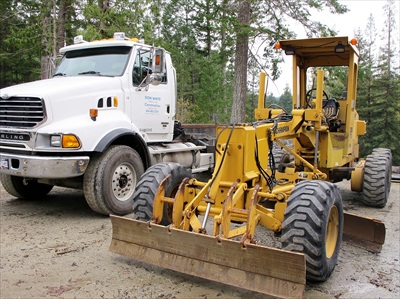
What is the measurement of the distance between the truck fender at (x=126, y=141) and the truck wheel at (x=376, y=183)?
13.1 ft

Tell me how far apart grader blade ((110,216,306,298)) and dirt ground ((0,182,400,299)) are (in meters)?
0.25

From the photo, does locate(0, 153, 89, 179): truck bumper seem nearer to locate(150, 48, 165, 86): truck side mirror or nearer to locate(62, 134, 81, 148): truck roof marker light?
locate(62, 134, 81, 148): truck roof marker light

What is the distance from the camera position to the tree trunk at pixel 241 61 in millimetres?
12832

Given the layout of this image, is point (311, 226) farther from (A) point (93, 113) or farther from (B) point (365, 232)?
(A) point (93, 113)

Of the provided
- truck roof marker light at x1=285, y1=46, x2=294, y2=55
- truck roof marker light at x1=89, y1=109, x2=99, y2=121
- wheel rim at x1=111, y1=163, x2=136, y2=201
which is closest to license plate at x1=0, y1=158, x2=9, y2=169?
truck roof marker light at x1=89, y1=109, x2=99, y2=121

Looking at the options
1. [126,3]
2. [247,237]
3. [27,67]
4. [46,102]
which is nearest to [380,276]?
[247,237]

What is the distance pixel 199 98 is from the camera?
2922 cm

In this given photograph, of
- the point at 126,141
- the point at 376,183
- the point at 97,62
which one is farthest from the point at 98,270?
the point at 376,183

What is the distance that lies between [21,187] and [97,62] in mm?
2637

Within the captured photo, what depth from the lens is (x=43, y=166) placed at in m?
5.54

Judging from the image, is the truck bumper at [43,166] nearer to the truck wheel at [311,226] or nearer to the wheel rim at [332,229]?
the truck wheel at [311,226]

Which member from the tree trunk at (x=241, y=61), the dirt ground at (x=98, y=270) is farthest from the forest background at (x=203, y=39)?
the dirt ground at (x=98, y=270)

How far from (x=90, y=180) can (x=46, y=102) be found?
1.29 meters

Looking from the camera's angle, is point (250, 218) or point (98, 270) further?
point (98, 270)
